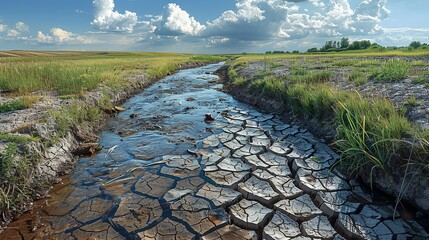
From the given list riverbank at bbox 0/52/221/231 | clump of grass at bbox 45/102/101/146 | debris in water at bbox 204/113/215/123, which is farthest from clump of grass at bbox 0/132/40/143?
debris in water at bbox 204/113/215/123

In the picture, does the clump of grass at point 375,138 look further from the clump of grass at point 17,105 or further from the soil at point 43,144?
the clump of grass at point 17,105

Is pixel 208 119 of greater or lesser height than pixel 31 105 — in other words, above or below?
below

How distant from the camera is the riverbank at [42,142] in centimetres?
362

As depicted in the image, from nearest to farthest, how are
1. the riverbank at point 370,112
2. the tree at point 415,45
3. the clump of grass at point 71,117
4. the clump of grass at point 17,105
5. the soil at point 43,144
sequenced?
1. the riverbank at point 370,112
2. the soil at point 43,144
3. the clump of grass at point 71,117
4. the clump of grass at point 17,105
5. the tree at point 415,45

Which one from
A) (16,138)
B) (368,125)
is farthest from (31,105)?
(368,125)

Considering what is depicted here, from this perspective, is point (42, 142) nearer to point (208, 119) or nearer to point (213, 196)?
point (213, 196)

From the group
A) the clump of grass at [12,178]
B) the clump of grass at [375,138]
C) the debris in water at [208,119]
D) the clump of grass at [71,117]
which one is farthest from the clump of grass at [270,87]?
the clump of grass at [12,178]

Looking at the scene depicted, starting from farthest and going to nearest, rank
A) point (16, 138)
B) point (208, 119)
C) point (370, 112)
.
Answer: point (208, 119), point (370, 112), point (16, 138)

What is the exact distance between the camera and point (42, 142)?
181 inches

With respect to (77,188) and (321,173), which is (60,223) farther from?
(321,173)

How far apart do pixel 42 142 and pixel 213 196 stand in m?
3.10

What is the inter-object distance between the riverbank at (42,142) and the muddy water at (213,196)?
238 millimetres

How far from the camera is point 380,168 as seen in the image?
12.3 ft

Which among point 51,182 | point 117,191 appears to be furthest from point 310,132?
point 51,182
